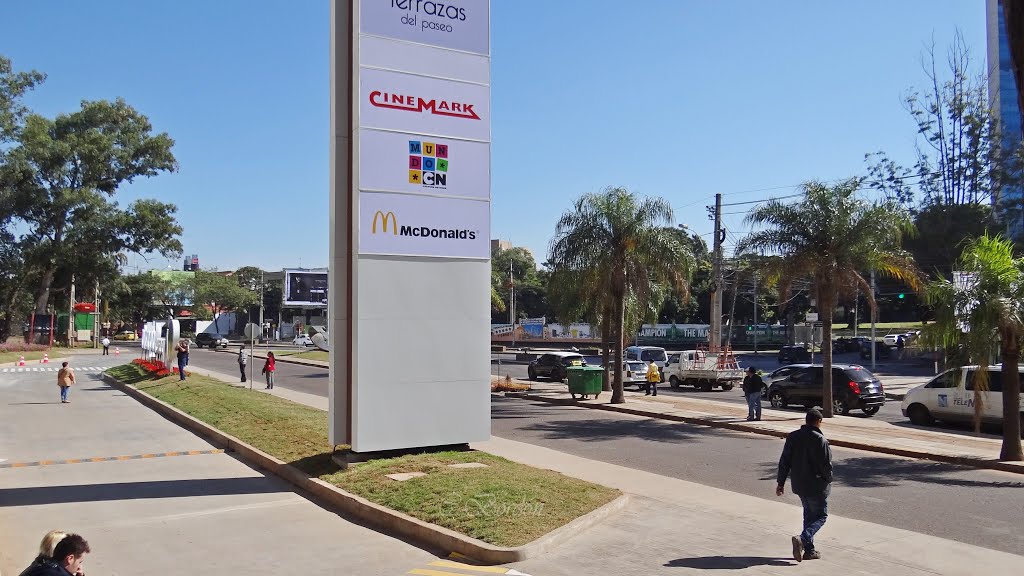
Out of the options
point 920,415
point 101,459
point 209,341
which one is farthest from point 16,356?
point 920,415

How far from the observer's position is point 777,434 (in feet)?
62.6

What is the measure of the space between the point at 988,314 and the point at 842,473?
12.3 feet

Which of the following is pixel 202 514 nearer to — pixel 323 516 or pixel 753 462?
pixel 323 516

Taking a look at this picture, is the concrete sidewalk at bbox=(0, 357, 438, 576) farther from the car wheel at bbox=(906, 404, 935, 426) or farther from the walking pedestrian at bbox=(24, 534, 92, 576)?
the car wheel at bbox=(906, 404, 935, 426)

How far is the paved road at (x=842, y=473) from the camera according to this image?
402 inches

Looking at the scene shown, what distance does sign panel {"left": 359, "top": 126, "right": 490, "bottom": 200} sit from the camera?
41.3ft

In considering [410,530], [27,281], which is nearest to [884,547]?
[410,530]

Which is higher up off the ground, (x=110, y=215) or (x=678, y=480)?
(x=110, y=215)

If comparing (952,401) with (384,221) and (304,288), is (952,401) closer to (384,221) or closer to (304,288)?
(384,221)

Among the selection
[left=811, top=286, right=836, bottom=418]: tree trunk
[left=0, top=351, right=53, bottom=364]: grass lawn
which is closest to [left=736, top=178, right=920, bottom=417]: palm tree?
[left=811, top=286, right=836, bottom=418]: tree trunk

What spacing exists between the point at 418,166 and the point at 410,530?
19.9ft

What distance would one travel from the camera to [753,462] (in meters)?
14.9

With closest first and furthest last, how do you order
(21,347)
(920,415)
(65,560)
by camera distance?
1. (65,560)
2. (920,415)
3. (21,347)

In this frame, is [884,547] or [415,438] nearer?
[884,547]
